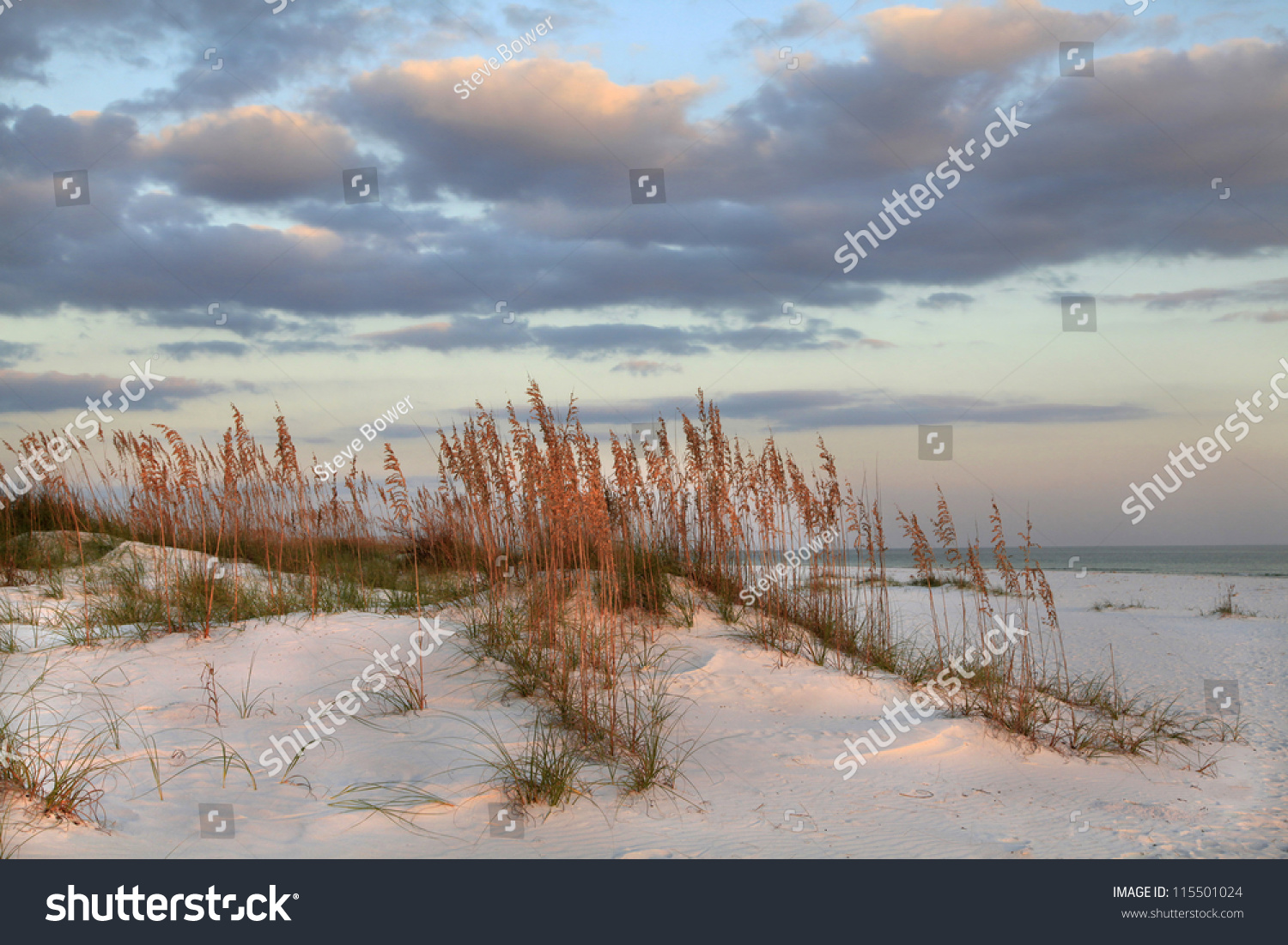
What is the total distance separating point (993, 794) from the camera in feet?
15.6

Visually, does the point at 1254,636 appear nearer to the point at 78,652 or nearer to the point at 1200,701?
the point at 1200,701

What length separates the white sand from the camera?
3727 millimetres

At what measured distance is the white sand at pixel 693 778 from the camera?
12.2ft

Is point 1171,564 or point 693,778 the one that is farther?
point 1171,564

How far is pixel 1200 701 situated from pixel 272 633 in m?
8.41

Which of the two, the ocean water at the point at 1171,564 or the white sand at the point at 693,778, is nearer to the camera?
the white sand at the point at 693,778

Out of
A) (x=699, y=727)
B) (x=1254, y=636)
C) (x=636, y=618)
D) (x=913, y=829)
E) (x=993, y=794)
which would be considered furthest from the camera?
(x=1254, y=636)

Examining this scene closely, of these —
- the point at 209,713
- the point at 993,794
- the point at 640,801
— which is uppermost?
the point at 209,713

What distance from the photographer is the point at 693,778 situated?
4.66 meters

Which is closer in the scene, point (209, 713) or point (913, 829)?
point (913, 829)

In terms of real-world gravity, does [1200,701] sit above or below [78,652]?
below

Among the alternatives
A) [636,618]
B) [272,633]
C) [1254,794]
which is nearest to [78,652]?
[272,633]

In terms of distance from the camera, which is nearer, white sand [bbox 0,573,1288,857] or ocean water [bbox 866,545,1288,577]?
white sand [bbox 0,573,1288,857]
